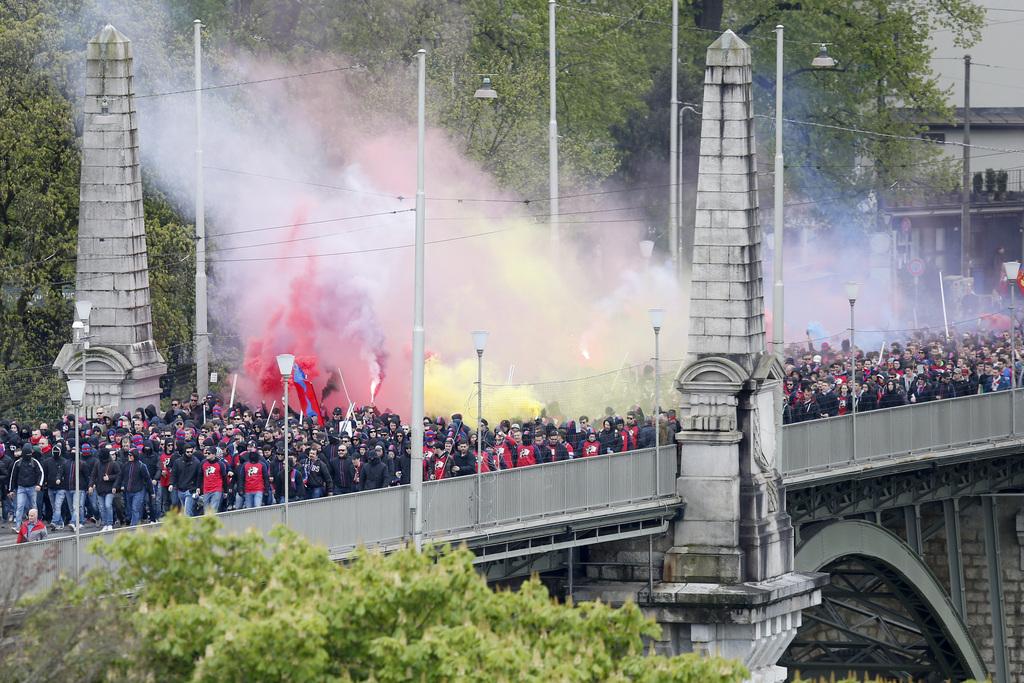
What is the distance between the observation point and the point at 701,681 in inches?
1201

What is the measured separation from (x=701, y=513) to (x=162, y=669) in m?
18.7

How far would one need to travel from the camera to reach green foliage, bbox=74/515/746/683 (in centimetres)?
2848

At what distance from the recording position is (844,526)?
55938mm

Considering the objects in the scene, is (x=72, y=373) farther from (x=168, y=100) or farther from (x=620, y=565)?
(x=168, y=100)

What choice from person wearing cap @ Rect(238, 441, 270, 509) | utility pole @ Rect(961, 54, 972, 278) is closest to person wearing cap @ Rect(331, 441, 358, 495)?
person wearing cap @ Rect(238, 441, 270, 509)

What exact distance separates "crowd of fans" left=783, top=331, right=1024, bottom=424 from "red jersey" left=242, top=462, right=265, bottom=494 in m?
15.4

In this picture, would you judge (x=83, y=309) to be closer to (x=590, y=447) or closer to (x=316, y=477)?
(x=316, y=477)

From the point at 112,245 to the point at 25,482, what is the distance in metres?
9.73

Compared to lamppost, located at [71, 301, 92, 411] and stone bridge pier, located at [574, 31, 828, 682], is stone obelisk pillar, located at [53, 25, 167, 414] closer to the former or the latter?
lamppost, located at [71, 301, 92, 411]

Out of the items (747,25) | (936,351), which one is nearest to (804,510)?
(936,351)

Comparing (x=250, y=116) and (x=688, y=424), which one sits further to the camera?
(x=250, y=116)

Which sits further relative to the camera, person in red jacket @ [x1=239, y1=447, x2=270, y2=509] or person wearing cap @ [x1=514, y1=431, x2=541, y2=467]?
person wearing cap @ [x1=514, y1=431, x2=541, y2=467]

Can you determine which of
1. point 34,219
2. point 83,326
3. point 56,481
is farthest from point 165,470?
point 34,219

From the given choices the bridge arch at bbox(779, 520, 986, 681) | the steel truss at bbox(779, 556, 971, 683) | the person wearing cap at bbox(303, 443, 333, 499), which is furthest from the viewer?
the steel truss at bbox(779, 556, 971, 683)
